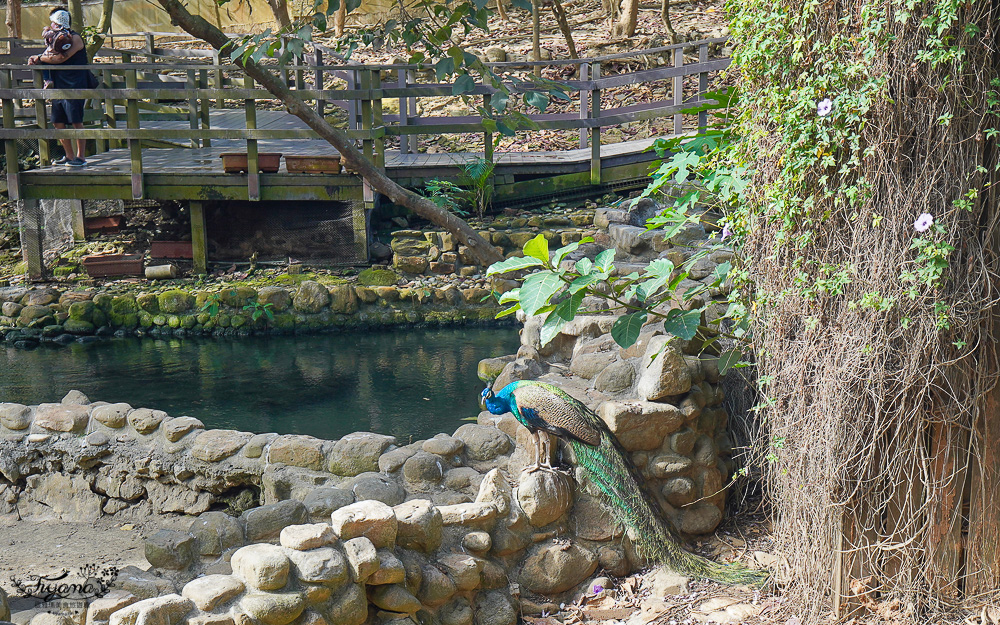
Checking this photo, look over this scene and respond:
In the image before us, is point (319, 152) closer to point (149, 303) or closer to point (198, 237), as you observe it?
point (198, 237)

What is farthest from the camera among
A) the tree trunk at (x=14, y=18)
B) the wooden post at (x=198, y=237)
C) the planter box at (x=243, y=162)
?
the tree trunk at (x=14, y=18)

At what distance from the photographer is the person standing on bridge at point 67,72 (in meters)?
8.43

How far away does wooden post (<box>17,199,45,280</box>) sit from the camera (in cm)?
858

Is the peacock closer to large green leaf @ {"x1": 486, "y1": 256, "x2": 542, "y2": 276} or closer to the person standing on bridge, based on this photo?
large green leaf @ {"x1": 486, "y1": 256, "x2": 542, "y2": 276}

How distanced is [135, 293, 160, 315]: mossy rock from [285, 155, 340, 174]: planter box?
174 centimetres

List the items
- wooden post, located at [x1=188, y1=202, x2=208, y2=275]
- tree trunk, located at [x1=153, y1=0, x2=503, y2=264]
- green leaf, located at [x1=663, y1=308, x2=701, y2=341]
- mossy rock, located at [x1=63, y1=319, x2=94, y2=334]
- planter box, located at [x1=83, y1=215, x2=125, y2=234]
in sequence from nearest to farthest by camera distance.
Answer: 1. green leaf, located at [x1=663, y1=308, x2=701, y2=341]
2. tree trunk, located at [x1=153, y1=0, x2=503, y2=264]
3. mossy rock, located at [x1=63, y1=319, x2=94, y2=334]
4. wooden post, located at [x1=188, y1=202, x2=208, y2=275]
5. planter box, located at [x1=83, y1=215, x2=125, y2=234]

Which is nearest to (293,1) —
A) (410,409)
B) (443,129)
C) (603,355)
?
(443,129)

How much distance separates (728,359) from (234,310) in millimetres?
5714

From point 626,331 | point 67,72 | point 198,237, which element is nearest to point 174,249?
point 198,237

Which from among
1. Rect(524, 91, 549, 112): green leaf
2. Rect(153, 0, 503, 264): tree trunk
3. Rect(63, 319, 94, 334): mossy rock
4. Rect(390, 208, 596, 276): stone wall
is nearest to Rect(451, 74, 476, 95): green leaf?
Rect(524, 91, 549, 112): green leaf

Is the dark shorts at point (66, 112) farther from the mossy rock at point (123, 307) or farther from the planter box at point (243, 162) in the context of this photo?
the mossy rock at point (123, 307)

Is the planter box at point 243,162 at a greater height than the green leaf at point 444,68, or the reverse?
the green leaf at point 444,68

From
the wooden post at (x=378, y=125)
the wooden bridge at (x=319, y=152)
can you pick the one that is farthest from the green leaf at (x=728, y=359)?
the wooden post at (x=378, y=125)

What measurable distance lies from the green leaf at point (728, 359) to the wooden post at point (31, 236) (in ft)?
24.8
